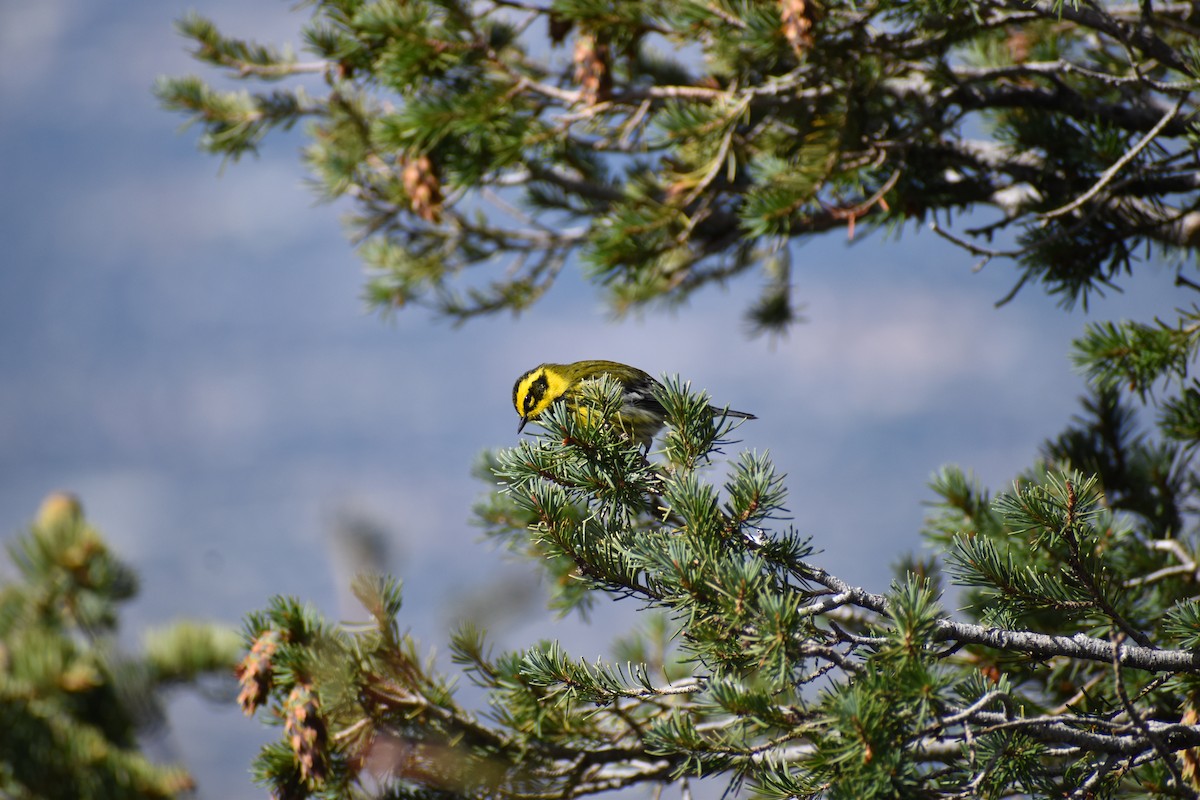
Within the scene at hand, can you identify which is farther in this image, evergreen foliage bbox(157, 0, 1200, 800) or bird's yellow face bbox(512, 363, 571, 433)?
bird's yellow face bbox(512, 363, 571, 433)

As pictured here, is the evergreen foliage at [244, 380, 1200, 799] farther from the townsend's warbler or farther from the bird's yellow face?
the bird's yellow face

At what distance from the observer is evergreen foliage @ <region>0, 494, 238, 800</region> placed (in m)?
2.92

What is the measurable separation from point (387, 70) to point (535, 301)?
1477 millimetres

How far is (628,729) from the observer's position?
235 centimetres

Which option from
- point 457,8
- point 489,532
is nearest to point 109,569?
point 489,532

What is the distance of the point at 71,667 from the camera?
318 cm

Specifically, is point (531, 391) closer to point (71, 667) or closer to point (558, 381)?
point (558, 381)

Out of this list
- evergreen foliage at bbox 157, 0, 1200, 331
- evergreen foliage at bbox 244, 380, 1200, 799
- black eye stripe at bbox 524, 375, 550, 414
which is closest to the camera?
evergreen foliage at bbox 244, 380, 1200, 799

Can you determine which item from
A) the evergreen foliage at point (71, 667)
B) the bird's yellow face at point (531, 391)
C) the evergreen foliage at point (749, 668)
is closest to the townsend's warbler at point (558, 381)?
the bird's yellow face at point (531, 391)

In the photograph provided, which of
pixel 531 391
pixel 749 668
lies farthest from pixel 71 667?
pixel 749 668

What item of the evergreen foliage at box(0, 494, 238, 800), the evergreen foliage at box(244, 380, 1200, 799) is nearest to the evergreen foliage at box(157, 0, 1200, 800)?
the evergreen foliage at box(244, 380, 1200, 799)

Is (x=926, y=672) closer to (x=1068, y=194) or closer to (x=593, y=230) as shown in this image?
(x=1068, y=194)

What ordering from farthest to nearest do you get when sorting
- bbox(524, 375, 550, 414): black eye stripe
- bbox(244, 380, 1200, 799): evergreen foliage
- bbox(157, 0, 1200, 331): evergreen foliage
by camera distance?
1. bbox(524, 375, 550, 414): black eye stripe
2. bbox(157, 0, 1200, 331): evergreen foliage
3. bbox(244, 380, 1200, 799): evergreen foliage

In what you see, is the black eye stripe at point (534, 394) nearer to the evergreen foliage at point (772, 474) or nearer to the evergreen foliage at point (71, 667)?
the evergreen foliage at point (772, 474)
